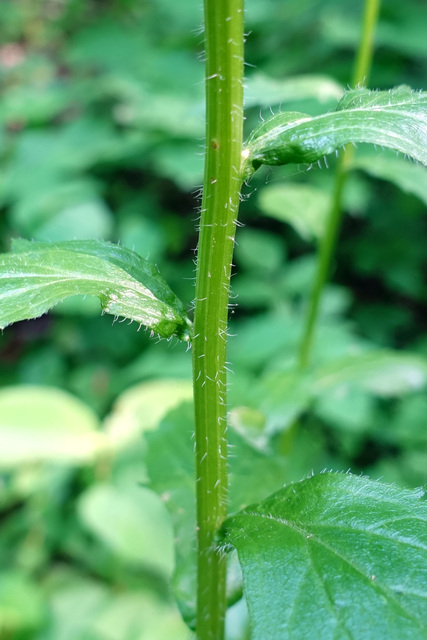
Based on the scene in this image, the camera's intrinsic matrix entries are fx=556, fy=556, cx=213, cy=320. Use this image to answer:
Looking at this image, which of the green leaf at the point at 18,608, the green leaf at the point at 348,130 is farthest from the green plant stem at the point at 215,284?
the green leaf at the point at 18,608

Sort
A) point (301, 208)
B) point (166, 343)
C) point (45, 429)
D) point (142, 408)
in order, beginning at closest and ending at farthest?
point (301, 208), point (142, 408), point (45, 429), point (166, 343)

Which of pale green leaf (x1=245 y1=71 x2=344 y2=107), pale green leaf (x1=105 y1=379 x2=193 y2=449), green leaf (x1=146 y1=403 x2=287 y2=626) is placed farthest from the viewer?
pale green leaf (x1=105 y1=379 x2=193 y2=449)

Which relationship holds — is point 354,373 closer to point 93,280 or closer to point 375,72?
point 93,280

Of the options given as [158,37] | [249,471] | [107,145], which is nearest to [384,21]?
[107,145]

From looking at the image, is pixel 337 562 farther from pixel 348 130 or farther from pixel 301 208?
pixel 301 208

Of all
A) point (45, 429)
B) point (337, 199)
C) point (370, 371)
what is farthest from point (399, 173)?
point (45, 429)

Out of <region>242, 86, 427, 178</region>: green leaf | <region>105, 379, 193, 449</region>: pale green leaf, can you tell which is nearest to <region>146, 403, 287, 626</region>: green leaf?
<region>242, 86, 427, 178</region>: green leaf

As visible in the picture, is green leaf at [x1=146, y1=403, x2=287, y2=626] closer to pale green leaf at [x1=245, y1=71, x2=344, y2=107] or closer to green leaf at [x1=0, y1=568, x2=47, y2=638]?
pale green leaf at [x1=245, y1=71, x2=344, y2=107]
